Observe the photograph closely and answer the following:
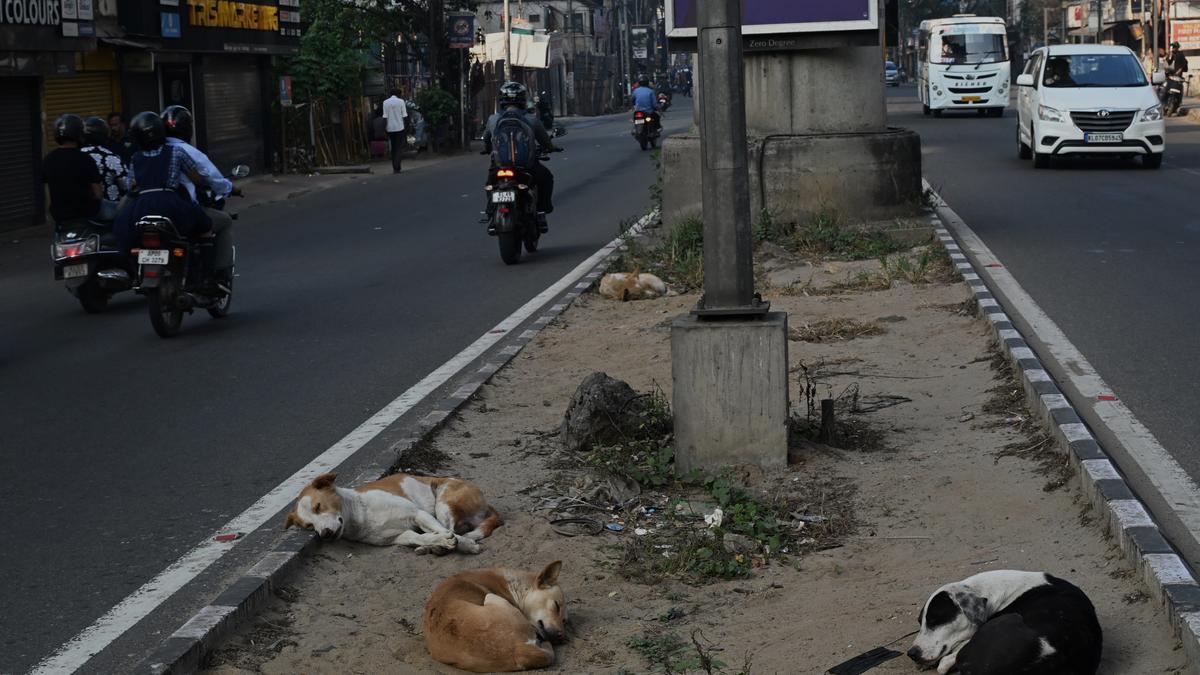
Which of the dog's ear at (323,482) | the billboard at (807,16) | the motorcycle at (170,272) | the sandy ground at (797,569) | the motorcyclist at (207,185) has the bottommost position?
the sandy ground at (797,569)

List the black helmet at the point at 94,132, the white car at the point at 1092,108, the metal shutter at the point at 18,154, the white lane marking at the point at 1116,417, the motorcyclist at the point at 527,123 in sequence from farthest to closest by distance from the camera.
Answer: the white car at the point at 1092,108
the metal shutter at the point at 18,154
the motorcyclist at the point at 527,123
the black helmet at the point at 94,132
the white lane marking at the point at 1116,417

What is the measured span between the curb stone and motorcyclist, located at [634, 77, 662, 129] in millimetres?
27786

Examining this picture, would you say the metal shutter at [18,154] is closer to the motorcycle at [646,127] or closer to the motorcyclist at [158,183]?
the motorcyclist at [158,183]

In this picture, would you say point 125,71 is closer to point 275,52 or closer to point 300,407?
point 275,52

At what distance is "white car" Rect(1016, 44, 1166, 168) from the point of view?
23.9 m

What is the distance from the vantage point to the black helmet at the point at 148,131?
11539 mm

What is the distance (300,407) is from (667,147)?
328 inches

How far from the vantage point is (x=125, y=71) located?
1038 inches

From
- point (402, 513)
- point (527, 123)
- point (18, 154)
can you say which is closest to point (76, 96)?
point (18, 154)

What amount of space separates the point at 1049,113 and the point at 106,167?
615 inches

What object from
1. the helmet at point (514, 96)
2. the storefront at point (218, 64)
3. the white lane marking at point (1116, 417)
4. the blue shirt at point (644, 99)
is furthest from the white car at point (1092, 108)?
the storefront at point (218, 64)

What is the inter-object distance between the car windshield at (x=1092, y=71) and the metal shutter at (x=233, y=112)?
15320mm

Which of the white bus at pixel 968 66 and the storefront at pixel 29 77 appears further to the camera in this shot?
the white bus at pixel 968 66

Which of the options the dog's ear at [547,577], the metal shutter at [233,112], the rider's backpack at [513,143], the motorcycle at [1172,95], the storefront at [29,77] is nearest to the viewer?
the dog's ear at [547,577]
